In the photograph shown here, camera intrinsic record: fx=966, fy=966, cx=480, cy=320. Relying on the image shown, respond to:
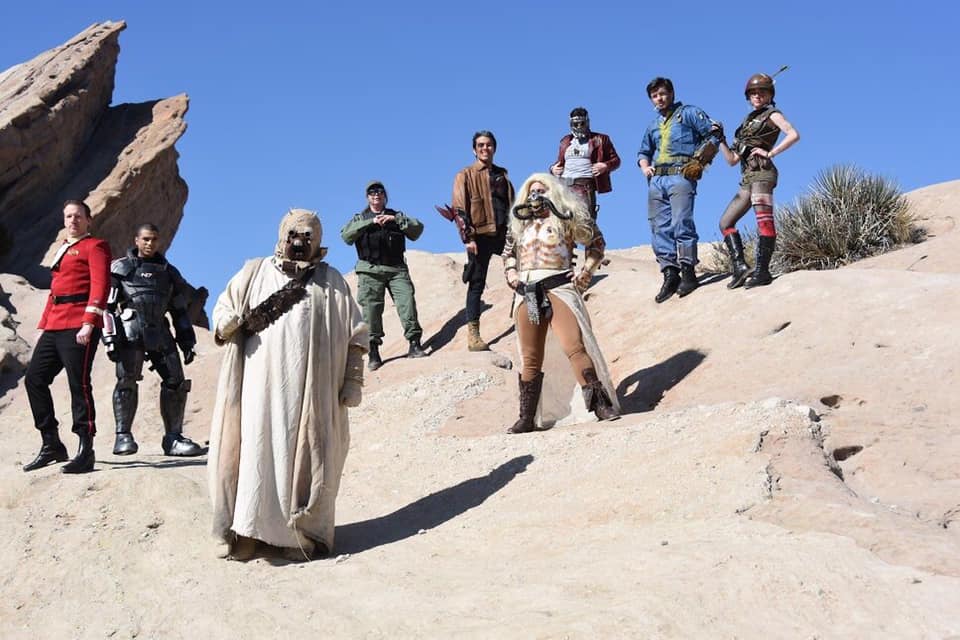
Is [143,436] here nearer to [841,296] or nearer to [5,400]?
[5,400]

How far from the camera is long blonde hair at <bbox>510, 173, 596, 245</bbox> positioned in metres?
6.93

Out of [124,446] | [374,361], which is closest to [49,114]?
[374,361]

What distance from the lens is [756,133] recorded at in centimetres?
785

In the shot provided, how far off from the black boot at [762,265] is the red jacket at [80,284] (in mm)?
5099

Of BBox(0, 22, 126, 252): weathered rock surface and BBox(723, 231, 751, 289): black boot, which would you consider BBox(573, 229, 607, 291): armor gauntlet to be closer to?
BBox(723, 231, 751, 289): black boot

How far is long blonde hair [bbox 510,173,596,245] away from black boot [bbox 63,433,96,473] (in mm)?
3237

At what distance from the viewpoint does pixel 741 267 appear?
839 cm

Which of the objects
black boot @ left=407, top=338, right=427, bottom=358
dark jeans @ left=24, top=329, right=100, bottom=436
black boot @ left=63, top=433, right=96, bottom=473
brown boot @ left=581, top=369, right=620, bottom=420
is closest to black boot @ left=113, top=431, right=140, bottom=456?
dark jeans @ left=24, top=329, right=100, bottom=436

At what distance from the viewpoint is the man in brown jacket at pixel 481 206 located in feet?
30.8

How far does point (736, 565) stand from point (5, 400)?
32.7 ft

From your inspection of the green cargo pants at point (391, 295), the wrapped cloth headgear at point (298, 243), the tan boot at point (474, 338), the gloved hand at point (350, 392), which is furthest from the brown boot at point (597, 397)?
the green cargo pants at point (391, 295)

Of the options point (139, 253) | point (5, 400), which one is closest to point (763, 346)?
point (139, 253)

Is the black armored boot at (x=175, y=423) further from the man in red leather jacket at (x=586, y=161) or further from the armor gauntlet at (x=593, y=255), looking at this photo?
the man in red leather jacket at (x=586, y=161)

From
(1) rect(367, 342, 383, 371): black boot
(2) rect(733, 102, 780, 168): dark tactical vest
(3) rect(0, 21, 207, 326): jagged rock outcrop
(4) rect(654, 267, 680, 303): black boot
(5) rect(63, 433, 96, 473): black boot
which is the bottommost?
(5) rect(63, 433, 96, 473): black boot
